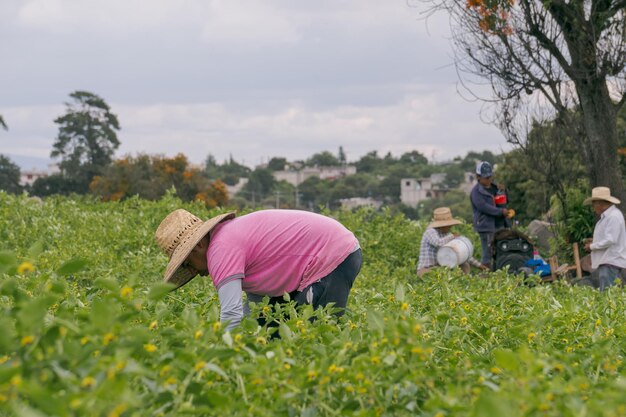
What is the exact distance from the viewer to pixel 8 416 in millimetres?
3129

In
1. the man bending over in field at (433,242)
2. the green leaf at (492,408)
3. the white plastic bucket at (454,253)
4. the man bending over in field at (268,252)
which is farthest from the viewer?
the man bending over in field at (433,242)

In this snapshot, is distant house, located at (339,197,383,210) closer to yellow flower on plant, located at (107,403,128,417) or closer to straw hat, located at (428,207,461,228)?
straw hat, located at (428,207,461,228)

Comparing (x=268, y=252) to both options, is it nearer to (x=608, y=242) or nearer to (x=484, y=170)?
(x=608, y=242)

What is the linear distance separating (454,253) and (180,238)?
6467mm

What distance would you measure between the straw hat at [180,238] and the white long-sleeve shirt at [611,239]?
617 cm

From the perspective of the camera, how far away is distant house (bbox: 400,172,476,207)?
4921 inches

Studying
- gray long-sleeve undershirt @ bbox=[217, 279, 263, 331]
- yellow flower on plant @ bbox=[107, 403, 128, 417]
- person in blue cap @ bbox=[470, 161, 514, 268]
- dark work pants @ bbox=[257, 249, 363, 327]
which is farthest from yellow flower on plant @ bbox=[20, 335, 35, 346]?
person in blue cap @ bbox=[470, 161, 514, 268]

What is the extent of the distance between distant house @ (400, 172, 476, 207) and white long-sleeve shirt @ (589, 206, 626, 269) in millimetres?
108838

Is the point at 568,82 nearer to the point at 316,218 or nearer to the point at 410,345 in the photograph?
the point at 316,218

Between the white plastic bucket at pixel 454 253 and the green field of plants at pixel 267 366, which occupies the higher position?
the green field of plants at pixel 267 366

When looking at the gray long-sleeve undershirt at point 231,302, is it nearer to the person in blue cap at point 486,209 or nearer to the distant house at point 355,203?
the person in blue cap at point 486,209

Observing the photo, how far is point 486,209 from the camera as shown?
1248 centimetres

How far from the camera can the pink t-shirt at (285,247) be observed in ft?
17.2

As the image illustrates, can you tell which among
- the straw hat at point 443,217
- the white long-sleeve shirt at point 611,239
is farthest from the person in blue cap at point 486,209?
the white long-sleeve shirt at point 611,239
